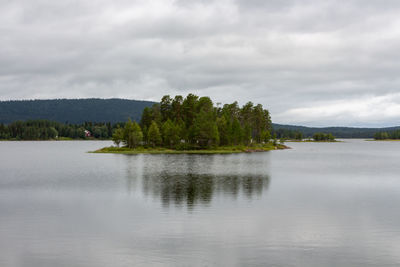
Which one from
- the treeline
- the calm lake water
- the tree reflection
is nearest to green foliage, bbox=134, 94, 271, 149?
the treeline

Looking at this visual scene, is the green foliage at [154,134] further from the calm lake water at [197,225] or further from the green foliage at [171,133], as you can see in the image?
the calm lake water at [197,225]

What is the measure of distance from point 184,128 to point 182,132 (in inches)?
74.1

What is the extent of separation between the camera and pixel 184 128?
5364 inches

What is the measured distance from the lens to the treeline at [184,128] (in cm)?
12988

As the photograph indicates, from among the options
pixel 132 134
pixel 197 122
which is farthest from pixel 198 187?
pixel 132 134

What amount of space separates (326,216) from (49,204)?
78.0ft

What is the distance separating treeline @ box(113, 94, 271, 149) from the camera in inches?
5113

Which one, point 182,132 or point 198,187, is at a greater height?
point 182,132

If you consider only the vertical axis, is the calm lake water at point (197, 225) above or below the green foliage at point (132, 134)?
below

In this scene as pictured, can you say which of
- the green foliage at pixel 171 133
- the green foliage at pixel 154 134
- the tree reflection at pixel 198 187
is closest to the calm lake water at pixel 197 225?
the tree reflection at pixel 198 187

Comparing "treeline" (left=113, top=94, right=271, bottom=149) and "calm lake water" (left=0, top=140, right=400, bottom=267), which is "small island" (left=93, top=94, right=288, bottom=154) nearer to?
"treeline" (left=113, top=94, right=271, bottom=149)

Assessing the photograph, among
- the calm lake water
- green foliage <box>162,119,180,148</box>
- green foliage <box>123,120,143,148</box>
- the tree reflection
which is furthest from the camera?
green foliage <box>162,119,180,148</box>

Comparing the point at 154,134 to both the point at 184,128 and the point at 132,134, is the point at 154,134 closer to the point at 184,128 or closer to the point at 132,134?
the point at 132,134

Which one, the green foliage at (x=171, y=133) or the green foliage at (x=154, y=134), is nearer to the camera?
the green foliage at (x=154, y=134)
